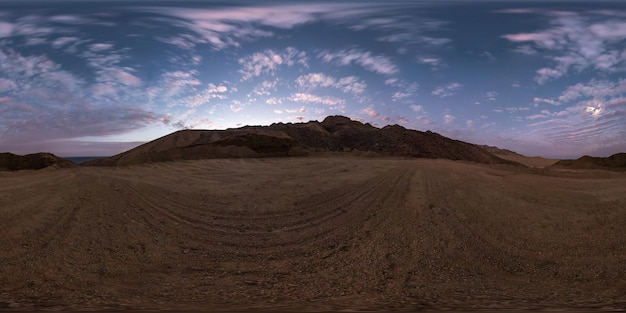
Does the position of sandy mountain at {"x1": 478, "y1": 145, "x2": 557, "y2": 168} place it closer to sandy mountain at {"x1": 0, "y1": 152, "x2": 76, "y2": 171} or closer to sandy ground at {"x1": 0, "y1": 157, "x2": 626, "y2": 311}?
sandy ground at {"x1": 0, "y1": 157, "x2": 626, "y2": 311}

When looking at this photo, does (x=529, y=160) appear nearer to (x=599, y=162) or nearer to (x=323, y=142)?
(x=599, y=162)

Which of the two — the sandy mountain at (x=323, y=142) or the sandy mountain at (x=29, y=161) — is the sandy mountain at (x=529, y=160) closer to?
the sandy mountain at (x=323, y=142)

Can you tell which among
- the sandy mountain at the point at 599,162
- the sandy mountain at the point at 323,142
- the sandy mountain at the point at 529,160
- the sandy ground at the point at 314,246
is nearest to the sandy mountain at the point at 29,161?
the sandy mountain at the point at 323,142

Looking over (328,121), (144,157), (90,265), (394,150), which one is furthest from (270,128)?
(90,265)

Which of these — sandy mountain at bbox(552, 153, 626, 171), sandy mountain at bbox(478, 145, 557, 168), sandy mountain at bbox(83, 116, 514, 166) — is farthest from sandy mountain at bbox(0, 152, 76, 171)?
sandy mountain at bbox(478, 145, 557, 168)

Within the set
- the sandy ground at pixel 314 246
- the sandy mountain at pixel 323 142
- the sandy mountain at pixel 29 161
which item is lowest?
the sandy ground at pixel 314 246
